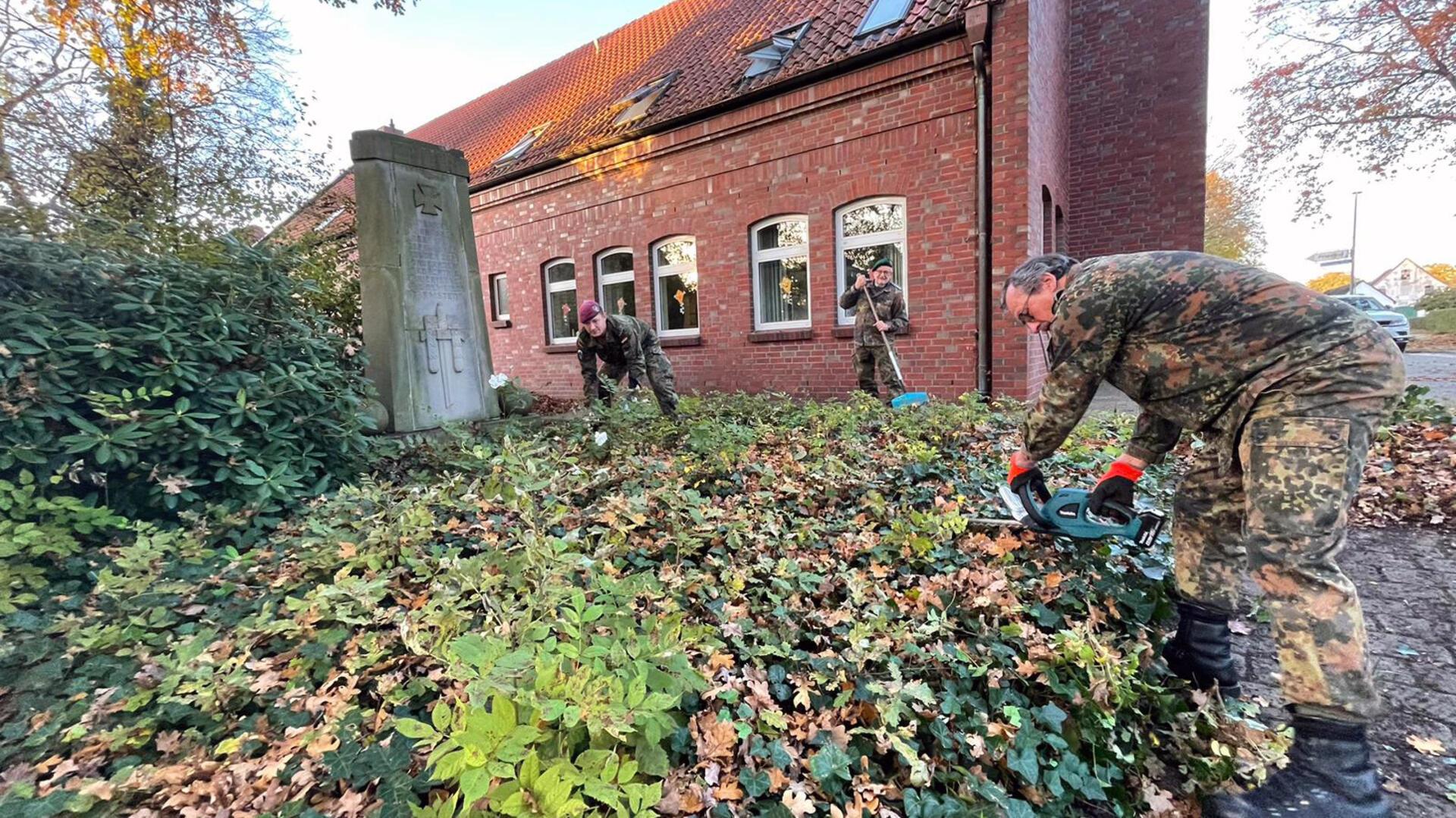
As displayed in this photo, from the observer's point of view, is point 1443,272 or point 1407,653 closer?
point 1407,653

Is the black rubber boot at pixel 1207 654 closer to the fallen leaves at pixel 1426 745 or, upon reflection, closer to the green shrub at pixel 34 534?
the fallen leaves at pixel 1426 745

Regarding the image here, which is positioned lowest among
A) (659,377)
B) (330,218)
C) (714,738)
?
(714,738)

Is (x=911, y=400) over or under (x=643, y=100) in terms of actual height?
under

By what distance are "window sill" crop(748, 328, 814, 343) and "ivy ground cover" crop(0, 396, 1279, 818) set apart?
5.86 m

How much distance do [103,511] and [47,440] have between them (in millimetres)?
395

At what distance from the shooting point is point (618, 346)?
6.66 meters

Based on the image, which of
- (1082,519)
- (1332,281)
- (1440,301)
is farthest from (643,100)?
(1332,281)

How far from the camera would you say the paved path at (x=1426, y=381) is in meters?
7.58

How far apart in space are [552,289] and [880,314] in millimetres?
7927

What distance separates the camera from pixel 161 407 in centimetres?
305

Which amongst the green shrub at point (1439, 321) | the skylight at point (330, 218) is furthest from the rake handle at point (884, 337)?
the green shrub at point (1439, 321)

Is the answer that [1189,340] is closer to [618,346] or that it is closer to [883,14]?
[618,346]

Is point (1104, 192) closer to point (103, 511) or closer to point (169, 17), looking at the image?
point (103, 511)

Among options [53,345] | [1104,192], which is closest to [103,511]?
[53,345]
